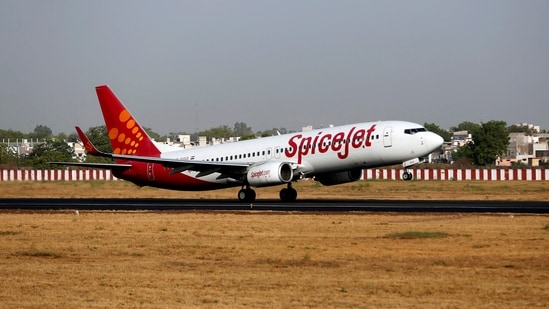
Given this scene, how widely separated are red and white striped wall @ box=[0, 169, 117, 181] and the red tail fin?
103ft

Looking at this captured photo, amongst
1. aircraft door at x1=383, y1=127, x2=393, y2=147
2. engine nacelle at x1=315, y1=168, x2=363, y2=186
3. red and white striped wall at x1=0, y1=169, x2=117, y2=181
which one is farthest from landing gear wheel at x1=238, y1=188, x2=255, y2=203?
red and white striped wall at x1=0, y1=169, x2=117, y2=181

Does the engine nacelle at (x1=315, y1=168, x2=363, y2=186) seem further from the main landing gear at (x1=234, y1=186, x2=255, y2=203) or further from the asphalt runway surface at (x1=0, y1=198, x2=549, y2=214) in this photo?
the asphalt runway surface at (x1=0, y1=198, x2=549, y2=214)

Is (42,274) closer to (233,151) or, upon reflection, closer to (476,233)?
(476,233)

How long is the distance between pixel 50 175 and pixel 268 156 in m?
42.6

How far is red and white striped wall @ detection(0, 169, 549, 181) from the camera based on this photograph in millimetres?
76875

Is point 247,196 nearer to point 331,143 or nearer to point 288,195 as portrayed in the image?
point 288,195

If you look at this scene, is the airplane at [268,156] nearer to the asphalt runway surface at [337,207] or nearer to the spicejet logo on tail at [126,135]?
the spicejet logo on tail at [126,135]

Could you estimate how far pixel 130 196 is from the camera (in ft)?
200

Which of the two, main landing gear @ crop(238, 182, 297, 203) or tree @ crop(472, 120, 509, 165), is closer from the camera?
main landing gear @ crop(238, 182, 297, 203)

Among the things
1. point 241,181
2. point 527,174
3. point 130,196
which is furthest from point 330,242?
point 527,174

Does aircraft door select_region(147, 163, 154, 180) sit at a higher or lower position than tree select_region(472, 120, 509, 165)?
lower

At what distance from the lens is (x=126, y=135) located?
57281 millimetres

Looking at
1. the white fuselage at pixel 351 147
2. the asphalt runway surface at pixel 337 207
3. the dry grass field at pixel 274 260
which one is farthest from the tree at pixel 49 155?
the dry grass field at pixel 274 260

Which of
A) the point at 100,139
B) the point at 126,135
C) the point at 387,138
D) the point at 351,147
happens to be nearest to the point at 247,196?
the point at 351,147
